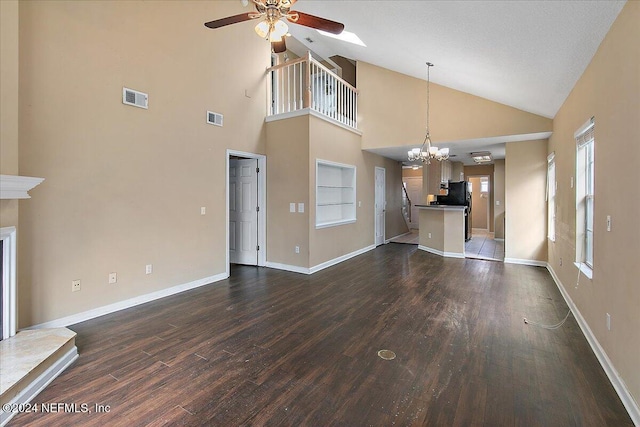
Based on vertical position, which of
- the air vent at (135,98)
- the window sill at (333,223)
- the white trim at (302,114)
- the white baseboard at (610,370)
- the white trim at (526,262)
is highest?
the white trim at (302,114)

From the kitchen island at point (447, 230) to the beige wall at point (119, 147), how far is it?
4.89 metres

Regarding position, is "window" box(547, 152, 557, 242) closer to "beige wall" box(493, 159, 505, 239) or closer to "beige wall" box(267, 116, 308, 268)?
"beige wall" box(493, 159, 505, 239)

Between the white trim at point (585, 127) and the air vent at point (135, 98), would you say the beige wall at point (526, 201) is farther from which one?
the air vent at point (135, 98)

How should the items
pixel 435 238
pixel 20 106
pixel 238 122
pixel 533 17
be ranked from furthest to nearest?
pixel 435 238, pixel 238 122, pixel 20 106, pixel 533 17

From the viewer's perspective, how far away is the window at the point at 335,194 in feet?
20.3

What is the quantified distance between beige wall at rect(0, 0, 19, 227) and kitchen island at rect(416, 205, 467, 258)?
7070 millimetres

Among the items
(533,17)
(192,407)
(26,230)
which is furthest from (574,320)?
(26,230)

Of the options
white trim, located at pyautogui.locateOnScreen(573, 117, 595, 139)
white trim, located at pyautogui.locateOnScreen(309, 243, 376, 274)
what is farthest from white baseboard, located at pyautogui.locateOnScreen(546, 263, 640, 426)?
white trim, located at pyautogui.locateOnScreen(309, 243, 376, 274)

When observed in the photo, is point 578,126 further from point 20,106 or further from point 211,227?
point 20,106

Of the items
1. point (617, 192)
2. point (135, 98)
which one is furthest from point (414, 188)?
point (135, 98)

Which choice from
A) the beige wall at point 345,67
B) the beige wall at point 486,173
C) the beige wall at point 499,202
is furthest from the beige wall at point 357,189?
the beige wall at point 486,173

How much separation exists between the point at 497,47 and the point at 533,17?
0.85 meters

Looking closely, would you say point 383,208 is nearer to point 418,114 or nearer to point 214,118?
point 418,114

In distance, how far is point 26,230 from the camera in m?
2.93
